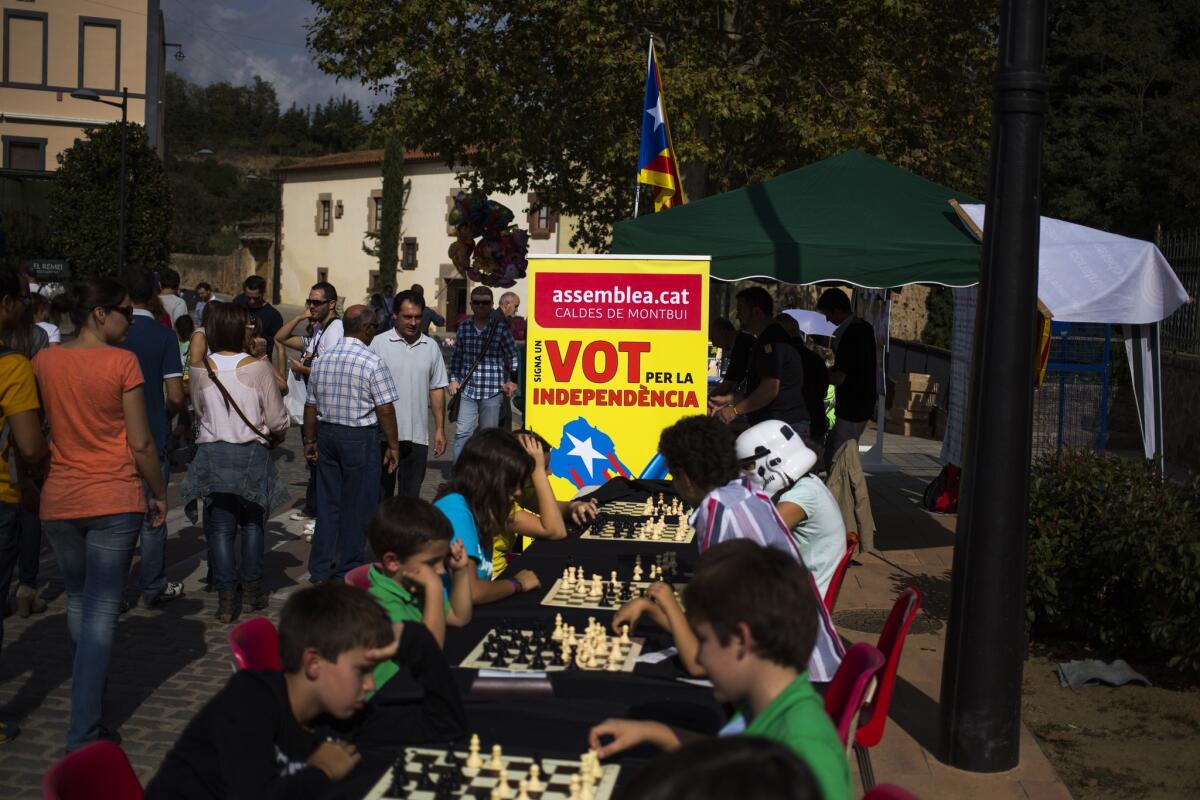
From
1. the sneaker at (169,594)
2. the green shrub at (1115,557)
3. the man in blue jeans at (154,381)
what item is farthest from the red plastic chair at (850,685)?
the sneaker at (169,594)

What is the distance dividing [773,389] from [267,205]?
3583 inches

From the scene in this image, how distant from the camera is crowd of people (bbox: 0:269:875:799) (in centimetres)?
261

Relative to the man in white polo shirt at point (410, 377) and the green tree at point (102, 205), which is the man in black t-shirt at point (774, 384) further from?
the green tree at point (102, 205)

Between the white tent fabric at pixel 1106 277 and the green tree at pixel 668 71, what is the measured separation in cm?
1072

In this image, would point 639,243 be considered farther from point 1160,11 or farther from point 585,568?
point 1160,11

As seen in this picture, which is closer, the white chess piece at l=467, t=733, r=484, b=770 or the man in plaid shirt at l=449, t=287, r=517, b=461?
the white chess piece at l=467, t=733, r=484, b=770

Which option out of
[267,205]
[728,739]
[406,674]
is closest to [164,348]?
[406,674]

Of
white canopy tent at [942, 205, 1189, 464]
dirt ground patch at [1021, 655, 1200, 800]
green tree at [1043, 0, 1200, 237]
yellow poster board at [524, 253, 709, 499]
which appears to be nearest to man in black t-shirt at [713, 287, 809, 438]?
yellow poster board at [524, 253, 709, 499]

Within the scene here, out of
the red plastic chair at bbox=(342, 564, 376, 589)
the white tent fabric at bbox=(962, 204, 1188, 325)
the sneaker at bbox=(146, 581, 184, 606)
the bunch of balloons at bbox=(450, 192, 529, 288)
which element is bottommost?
the sneaker at bbox=(146, 581, 184, 606)

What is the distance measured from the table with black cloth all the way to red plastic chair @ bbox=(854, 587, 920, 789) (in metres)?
0.73

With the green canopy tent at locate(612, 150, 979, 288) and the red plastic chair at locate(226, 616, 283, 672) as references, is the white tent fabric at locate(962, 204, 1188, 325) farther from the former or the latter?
the red plastic chair at locate(226, 616, 283, 672)

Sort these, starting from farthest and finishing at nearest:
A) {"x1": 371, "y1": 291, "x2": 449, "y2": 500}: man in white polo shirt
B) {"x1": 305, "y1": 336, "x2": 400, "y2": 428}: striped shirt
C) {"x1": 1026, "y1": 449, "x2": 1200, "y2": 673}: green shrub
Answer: {"x1": 371, "y1": 291, "x2": 449, "y2": 500}: man in white polo shirt
{"x1": 305, "y1": 336, "x2": 400, "y2": 428}: striped shirt
{"x1": 1026, "y1": 449, "x2": 1200, "y2": 673}: green shrub

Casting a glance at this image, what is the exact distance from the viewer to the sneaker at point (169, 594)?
7.86 meters

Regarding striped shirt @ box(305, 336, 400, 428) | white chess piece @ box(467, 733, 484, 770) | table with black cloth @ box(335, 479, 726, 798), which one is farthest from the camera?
striped shirt @ box(305, 336, 400, 428)
